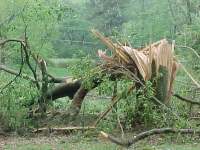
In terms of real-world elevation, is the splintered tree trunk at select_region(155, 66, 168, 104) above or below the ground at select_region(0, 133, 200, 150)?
above

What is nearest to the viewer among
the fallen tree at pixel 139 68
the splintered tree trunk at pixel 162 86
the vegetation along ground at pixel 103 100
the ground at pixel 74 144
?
the ground at pixel 74 144

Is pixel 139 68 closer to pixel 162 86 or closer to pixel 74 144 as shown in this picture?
pixel 162 86

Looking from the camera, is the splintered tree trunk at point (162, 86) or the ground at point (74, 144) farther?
the splintered tree trunk at point (162, 86)

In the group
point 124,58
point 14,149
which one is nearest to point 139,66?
point 124,58

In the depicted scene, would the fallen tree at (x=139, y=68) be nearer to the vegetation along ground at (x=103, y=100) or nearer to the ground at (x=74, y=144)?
the vegetation along ground at (x=103, y=100)

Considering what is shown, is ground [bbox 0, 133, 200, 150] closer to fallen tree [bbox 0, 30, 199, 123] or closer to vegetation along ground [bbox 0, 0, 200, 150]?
vegetation along ground [bbox 0, 0, 200, 150]

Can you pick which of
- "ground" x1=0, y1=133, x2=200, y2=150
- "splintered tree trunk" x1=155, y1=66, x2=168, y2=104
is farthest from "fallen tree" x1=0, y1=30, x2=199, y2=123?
"ground" x1=0, y1=133, x2=200, y2=150

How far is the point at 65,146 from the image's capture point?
929 cm

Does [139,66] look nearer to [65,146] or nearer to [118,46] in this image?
[118,46]

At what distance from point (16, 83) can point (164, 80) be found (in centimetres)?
294

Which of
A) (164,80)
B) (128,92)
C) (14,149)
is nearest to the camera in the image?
(14,149)

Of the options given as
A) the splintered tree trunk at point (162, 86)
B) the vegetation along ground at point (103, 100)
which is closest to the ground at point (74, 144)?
the vegetation along ground at point (103, 100)

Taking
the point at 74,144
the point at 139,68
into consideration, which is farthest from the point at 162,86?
the point at 74,144

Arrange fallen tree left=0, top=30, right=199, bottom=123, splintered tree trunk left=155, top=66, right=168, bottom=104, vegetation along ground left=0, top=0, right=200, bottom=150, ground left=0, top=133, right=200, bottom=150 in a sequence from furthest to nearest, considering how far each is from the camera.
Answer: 1. splintered tree trunk left=155, top=66, right=168, bottom=104
2. fallen tree left=0, top=30, right=199, bottom=123
3. vegetation along ground left=0, top=0, right=200, bottom=150
4. ground left=0, top=133, right=200, bottom=150
